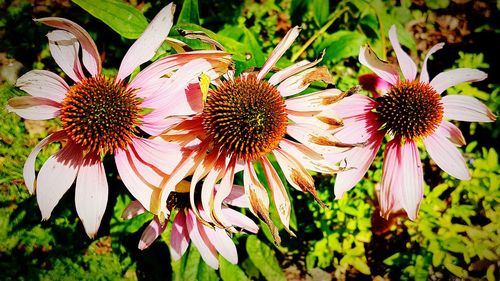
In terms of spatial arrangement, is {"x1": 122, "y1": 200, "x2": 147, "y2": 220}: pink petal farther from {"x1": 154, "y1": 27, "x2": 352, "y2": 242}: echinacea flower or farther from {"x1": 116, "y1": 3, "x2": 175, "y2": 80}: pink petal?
{"x1": 116, "y1": 3, "x2": 175, "y2": 80}: pink petal

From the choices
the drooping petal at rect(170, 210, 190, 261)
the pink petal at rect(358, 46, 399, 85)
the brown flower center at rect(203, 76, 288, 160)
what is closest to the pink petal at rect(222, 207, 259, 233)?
the drooping petal at rect(170, 210, 190, 261)

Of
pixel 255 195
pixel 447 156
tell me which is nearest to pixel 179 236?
pixel 255 195

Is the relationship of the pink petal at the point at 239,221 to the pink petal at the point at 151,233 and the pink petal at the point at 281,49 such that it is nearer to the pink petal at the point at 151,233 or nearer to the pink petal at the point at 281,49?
the pink petal at the point at 151,233

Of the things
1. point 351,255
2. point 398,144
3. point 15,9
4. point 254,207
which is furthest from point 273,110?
point 15,9

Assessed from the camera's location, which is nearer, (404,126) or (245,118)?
(245,118)

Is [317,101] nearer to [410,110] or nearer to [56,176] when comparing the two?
[410,110]

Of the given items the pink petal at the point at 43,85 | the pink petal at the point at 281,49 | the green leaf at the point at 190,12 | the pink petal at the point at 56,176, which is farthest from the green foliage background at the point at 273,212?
the pink petal at the point at 56,176

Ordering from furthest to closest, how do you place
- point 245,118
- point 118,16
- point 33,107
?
1. point 118,16
2. point 245,118
3. point 33,107
